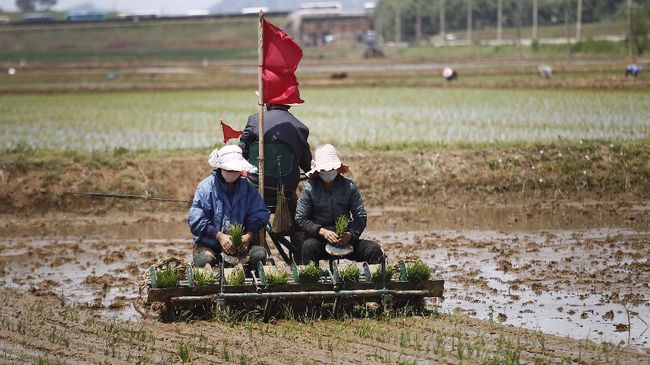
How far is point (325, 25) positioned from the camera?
127000mm

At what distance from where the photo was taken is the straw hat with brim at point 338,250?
971 cm

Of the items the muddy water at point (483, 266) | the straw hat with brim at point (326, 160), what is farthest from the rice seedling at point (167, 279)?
the straw hat with brim at point (326, 160)

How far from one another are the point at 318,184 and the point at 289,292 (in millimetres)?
1148

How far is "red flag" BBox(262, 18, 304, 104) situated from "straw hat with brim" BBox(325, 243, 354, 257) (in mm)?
1630

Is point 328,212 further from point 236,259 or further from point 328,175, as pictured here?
point 236,259

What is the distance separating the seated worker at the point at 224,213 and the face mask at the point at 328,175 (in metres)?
0.58

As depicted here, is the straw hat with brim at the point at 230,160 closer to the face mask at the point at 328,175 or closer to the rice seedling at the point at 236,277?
the face mask at the point at 328,175

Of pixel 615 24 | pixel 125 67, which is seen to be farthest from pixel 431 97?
pixel 615 24

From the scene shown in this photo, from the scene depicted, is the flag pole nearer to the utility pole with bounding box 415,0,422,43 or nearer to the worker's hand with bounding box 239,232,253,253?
the worker's hand with bounding box 239,232,253,253

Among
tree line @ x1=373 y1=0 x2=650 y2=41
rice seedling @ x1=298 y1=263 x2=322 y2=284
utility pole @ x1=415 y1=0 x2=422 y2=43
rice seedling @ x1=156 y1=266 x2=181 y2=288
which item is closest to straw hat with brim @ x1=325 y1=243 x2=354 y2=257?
rice seedling @ x1=298 y1=263 x2=322 y2=284

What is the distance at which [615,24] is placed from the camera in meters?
89.9

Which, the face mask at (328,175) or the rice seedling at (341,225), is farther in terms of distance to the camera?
the face mask at (328,175)

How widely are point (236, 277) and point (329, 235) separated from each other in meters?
0.92

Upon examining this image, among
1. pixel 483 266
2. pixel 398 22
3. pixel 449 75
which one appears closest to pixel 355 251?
pixel 483 266
